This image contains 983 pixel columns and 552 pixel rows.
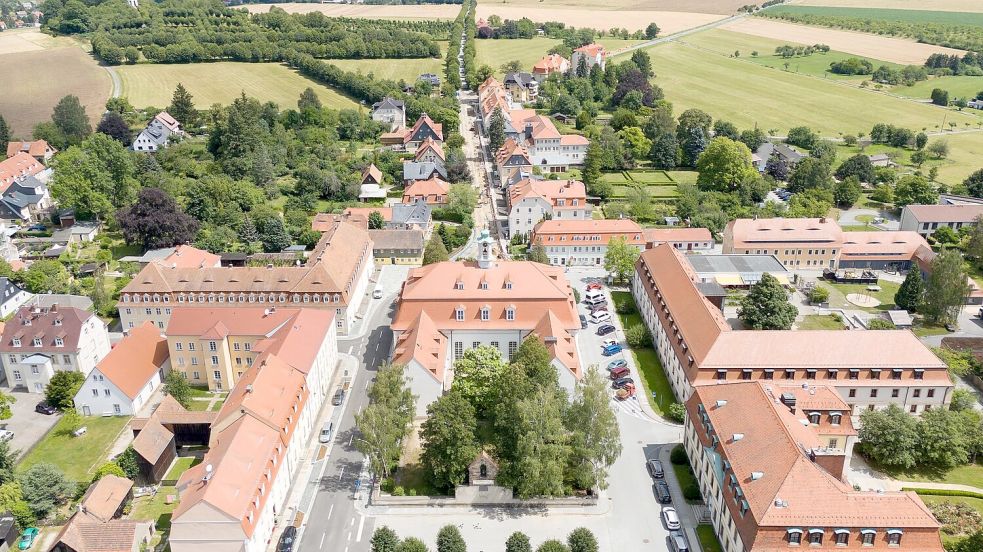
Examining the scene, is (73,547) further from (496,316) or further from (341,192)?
(341,192)

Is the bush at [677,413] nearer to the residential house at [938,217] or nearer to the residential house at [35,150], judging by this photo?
the residential house at [938,217]

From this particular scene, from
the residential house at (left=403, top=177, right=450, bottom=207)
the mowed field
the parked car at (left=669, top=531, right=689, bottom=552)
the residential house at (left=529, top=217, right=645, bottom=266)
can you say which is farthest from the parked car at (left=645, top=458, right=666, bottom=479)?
the mowed field

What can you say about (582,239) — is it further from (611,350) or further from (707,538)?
(707,538)

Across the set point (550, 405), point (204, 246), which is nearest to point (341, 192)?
point (204, 246)

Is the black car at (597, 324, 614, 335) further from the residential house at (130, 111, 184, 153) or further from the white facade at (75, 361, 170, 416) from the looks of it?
the residential house at (130, 111, 184, 153)

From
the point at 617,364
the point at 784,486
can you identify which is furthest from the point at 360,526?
the point at 617,364

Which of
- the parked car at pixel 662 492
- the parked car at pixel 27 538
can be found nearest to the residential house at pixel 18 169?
the parked car at pixel 27 538
